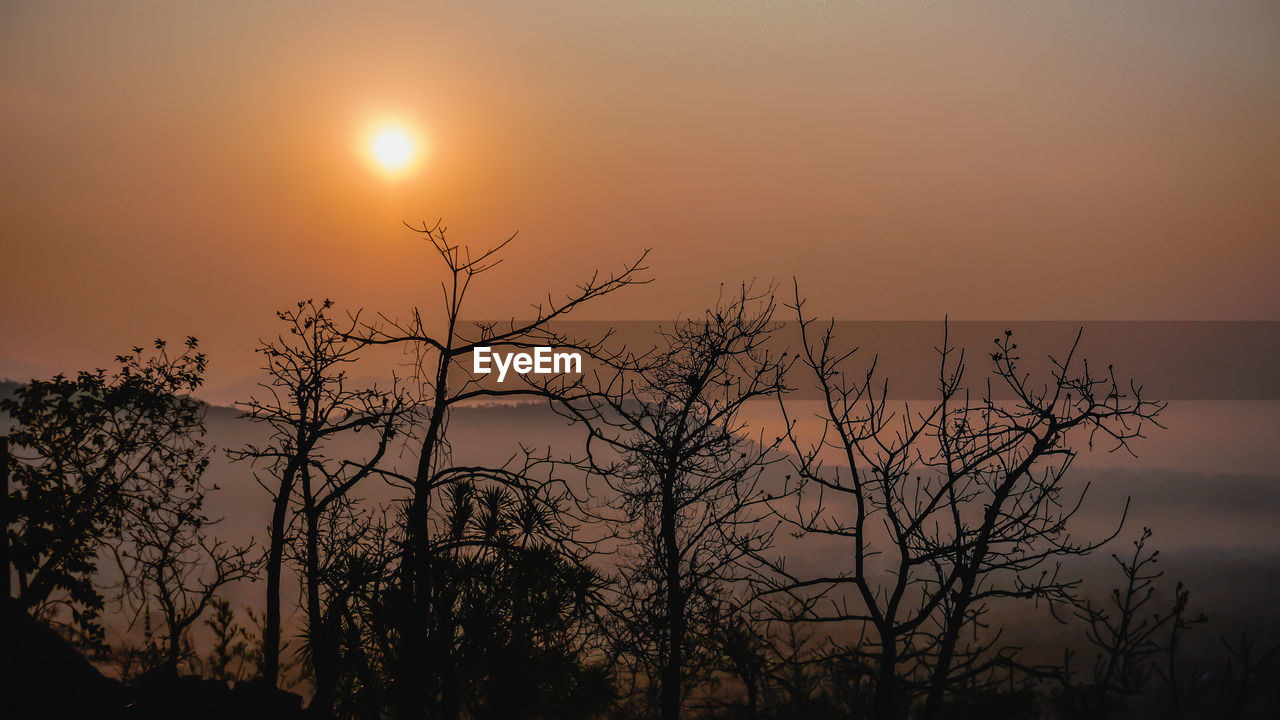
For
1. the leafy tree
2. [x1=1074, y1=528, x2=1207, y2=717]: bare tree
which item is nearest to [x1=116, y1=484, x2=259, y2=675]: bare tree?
the leafy tree

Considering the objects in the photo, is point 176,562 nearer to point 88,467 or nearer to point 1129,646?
point 88,467

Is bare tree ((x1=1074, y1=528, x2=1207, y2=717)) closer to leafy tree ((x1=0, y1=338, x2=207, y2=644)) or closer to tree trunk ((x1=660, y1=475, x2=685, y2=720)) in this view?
tree trunk ((x1=660, y1=475, x2=685, y2=720))

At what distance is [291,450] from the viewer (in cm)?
1642

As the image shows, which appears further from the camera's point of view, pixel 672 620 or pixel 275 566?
pixel 672 620

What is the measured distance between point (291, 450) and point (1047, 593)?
13066mm

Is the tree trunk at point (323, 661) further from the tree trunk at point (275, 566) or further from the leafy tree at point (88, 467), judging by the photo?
the leafy tree at point (88, 467)

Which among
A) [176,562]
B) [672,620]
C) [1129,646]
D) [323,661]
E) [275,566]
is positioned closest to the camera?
[1129,646]

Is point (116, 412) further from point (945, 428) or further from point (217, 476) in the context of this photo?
point (945, 428)

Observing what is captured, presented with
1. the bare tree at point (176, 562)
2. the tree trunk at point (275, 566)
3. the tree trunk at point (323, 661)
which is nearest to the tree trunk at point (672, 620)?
the tree trunk at point (323, 661)

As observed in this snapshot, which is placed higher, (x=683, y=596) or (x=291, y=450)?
(x=291, y=450)

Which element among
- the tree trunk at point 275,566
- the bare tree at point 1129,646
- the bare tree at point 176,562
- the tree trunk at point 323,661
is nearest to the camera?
the bare tree at point 1129,646

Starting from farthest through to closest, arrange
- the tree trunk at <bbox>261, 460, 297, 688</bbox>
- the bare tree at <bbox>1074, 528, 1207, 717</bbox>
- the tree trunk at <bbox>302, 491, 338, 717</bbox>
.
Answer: the tree trunk at <bbox>261, 460, 297, 688</bbox>, the tree trunk at <bbox>302, 491, 338, 717</bbox>, the bare tree at <bbox>1074, 528, 1207, 717</bbox>

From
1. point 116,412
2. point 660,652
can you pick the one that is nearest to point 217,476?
point 116,412

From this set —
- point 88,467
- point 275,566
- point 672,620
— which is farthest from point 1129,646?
point 88,467
